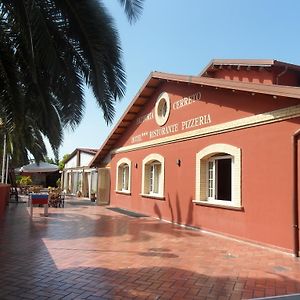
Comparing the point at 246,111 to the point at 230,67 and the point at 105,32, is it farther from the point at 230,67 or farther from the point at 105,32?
the point at 105,32

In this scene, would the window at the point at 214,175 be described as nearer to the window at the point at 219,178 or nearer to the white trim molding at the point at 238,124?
the window at the point at 219,178

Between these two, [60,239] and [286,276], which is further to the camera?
[60,239]

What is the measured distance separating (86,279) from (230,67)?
936 centimetres

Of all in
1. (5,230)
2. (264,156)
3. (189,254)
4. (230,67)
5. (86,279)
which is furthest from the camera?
(230,67)

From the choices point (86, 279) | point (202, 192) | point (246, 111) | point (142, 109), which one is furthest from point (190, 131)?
point (86, 279)

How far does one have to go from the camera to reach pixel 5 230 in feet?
37.6

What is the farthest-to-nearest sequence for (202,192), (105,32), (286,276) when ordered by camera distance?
(202,192), (286,276), (105,32)

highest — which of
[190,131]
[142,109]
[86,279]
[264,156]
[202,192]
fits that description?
[142,109]

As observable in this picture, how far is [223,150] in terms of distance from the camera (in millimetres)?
11359

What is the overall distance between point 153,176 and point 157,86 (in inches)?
149

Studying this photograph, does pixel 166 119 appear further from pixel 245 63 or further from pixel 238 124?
pixel 238 124

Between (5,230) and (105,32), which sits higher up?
(105,32)

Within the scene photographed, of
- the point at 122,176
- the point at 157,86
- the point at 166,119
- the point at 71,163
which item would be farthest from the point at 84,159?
the point at 166,119

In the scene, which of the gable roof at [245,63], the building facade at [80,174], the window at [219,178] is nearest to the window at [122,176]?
the building facade at [80,174]
